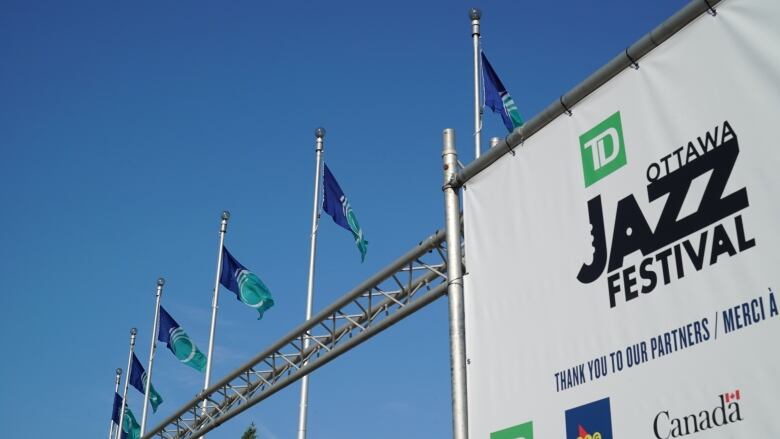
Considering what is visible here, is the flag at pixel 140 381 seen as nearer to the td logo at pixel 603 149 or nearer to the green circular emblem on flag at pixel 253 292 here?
the green circular emblem on flag at pixel 253 292

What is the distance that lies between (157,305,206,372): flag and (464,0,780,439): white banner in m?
18.4

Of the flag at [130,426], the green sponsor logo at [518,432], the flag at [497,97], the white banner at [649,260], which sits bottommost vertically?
the green sponsor logo at [518,432]

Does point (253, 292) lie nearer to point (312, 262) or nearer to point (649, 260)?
point (312, 262)

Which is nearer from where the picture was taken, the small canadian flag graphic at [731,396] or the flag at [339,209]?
the small canadian flag graphic at [731,396]

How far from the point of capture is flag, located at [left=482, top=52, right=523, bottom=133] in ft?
52.4

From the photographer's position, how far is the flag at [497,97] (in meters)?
16.0

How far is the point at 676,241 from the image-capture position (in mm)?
5398

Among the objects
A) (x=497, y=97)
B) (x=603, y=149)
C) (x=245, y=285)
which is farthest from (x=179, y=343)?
(x=603, y=149)

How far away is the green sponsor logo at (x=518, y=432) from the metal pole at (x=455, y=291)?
1.30ft

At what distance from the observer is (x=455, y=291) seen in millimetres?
7453

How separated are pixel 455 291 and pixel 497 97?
30.0ft

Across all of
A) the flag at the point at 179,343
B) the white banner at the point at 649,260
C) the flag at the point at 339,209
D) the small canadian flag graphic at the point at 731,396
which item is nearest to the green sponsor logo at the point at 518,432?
the white banner at the point at 649,260

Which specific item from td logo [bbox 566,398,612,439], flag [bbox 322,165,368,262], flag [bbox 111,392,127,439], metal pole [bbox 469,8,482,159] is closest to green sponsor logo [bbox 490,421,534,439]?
td logo [bbox 566,398,612,439]

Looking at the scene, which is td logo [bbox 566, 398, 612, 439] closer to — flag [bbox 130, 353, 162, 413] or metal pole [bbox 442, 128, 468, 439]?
metal pole [bbox 442, 128, 468, 439]
